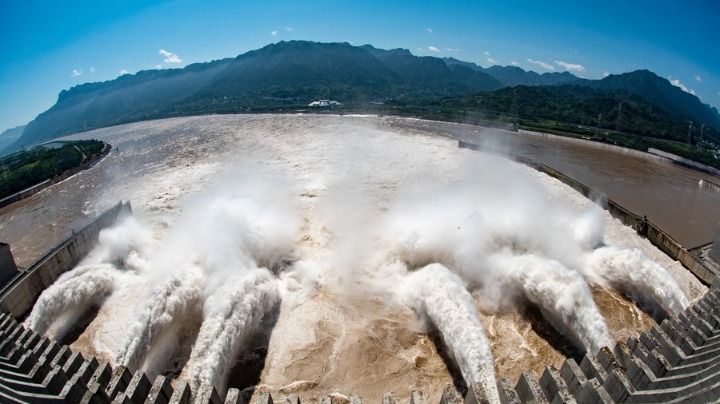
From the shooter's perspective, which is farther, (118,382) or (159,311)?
(159,311)

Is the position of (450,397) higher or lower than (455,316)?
higher

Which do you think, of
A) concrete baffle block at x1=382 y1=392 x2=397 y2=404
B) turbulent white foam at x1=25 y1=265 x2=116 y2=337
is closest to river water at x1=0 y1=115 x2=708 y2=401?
turbulent white foam at x1=25 y1=265 x2=116 y2=337

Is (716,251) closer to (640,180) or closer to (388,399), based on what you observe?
(388,399)

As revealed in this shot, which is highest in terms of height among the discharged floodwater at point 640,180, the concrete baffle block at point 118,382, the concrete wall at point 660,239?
the concrete baffle block at point 118,382

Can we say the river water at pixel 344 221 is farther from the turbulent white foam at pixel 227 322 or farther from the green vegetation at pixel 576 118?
the green vegetation at pixel 576 118

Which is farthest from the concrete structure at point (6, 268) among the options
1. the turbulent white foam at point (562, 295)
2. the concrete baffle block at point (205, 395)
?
the turbulent white foam at point (562, 295)

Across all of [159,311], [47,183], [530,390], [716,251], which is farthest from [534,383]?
[47,183]
